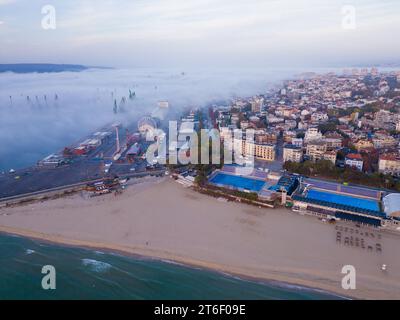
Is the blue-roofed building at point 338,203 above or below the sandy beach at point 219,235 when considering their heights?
above

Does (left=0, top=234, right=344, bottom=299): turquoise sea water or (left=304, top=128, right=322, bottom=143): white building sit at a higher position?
(left=304, top=128, right=322, bottom=143): white building

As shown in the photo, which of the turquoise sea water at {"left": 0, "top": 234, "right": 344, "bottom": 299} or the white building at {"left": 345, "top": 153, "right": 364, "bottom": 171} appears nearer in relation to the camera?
the turquoise sea water at {"left": 0, "top": 234, "right": 344, "bottom": 299}

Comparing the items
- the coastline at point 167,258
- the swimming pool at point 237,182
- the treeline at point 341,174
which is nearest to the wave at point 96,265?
the coastline at point 167,258

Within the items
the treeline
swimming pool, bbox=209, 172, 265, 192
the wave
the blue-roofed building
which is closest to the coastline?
the wave

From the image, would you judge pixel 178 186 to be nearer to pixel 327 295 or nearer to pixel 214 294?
pixel 214 294

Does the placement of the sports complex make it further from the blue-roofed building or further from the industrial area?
the industrial area

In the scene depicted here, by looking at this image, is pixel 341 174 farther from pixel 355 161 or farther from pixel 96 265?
pixel 96 265

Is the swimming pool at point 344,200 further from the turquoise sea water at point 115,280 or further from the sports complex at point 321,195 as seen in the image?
the turquoise sea water at point 115,280

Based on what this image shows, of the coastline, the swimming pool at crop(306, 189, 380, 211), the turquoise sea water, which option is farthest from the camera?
the swimming pool at crop(306, 189, 380, 211)
